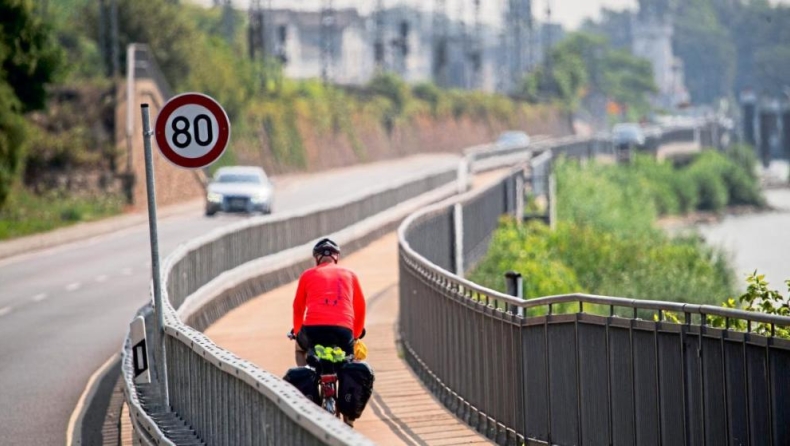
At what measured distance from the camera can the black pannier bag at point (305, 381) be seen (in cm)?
1146

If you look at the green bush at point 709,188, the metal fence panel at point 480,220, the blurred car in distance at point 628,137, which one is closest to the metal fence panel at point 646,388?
the metal fence panel at point 480,220

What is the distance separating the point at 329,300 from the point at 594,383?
2379 mm

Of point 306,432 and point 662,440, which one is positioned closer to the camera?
point 306,432

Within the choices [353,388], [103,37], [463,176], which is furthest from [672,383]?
[103,37]

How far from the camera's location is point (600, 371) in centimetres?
1298

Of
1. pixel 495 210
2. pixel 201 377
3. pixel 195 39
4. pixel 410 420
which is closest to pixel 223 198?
pixel 495 210

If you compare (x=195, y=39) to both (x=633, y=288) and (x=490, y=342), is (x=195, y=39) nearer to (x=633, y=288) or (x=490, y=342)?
(x=633, y=288)

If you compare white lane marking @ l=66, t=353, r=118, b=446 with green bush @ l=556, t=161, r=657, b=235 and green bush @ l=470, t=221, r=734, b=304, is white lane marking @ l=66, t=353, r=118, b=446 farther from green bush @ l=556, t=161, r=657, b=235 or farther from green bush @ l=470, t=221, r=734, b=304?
green bush @ l=556, t=161, r=657, b=235

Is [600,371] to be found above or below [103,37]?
below

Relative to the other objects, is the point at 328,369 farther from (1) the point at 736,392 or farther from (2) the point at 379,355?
(2) the point at 379,355

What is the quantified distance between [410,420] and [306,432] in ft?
26.7

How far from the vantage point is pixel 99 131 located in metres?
61.7

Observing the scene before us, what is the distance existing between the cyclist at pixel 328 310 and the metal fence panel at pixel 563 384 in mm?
2101

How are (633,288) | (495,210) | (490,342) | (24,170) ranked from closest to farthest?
(490,342), (495,210), (633,288), (24,170)
